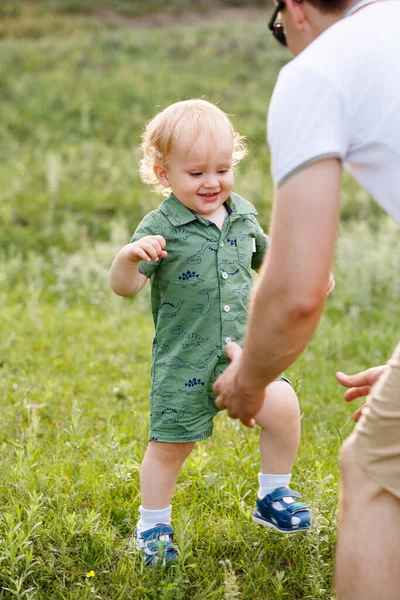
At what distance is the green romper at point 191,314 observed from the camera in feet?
9.82

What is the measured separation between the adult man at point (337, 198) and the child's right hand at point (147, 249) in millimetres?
615

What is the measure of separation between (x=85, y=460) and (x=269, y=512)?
1.06 meters

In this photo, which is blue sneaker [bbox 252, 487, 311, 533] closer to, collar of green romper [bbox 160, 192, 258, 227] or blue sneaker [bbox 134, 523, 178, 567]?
blue sneaker [bbox 134, 523, 178, 567]

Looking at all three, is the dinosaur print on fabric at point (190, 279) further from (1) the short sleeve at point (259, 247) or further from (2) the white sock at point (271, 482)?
(2) the white sock at point (271, 482)

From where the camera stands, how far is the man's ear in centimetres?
220

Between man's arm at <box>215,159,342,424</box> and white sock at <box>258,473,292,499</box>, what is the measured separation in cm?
103

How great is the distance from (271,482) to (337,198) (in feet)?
4.92

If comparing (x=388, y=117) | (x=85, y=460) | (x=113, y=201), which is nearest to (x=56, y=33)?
(x=113, y=201)

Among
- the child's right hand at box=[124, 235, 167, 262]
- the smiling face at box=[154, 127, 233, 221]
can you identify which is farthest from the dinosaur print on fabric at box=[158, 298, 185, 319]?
the smiling face at box=[154, 127, 233, 221]

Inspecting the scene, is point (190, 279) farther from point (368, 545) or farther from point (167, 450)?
point (368, 545)

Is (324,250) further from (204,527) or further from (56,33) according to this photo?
(56,33)

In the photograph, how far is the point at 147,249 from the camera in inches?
109

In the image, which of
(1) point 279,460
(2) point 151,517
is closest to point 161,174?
(1) point 279,460

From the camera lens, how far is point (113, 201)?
9.73 metres
